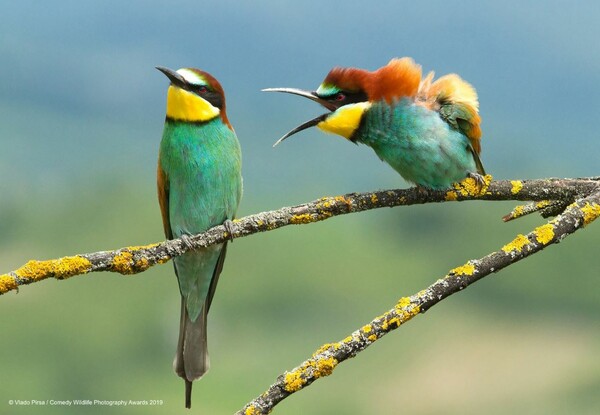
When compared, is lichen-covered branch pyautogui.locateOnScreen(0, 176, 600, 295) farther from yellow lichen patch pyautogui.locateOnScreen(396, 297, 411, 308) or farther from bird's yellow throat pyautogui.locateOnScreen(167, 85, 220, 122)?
bird's yellow throat pyautogui.locateOnScreen(167, 85, 220, 122)

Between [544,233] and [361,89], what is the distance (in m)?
0.71

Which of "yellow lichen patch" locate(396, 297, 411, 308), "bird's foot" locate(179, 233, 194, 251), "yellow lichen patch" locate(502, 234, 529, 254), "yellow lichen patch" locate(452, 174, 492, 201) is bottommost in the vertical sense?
"yellow lichen patch" locate(396, 297, 411, 308)

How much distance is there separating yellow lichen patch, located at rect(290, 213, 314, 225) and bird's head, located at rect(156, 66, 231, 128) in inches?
30.6

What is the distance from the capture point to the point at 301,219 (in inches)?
65.4

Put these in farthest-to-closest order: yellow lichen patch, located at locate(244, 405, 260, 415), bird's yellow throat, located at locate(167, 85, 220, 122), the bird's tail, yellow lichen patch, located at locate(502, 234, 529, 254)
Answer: bird's yellow throat, located at locate(167, 85, 220, 122) → the bird's tail → yellow lichen patch, located at locate(502, 234, 529, 254) → yellow lichen patch, located at locate(244, 405, 260, 415)

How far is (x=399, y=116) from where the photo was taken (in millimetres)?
2068

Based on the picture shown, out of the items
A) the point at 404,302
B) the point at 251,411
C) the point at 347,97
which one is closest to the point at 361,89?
the point at 347,97

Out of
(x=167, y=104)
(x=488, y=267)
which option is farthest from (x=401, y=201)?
(x=167, y=104)

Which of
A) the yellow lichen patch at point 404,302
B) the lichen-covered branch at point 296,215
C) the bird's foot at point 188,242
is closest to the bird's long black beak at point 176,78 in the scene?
the lichen-covered branch at point 296,215

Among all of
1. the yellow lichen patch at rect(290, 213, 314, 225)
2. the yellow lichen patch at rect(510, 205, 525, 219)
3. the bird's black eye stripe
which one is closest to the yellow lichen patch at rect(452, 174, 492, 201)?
the yellow lichen patch at rect(510, 205, 525, 219)

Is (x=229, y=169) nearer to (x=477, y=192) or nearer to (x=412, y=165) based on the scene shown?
(x=412, y=165)

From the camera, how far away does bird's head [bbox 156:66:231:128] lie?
2.28 metres

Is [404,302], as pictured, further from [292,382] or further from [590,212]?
[590,212]

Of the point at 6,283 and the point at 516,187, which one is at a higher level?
the point at 516,187
